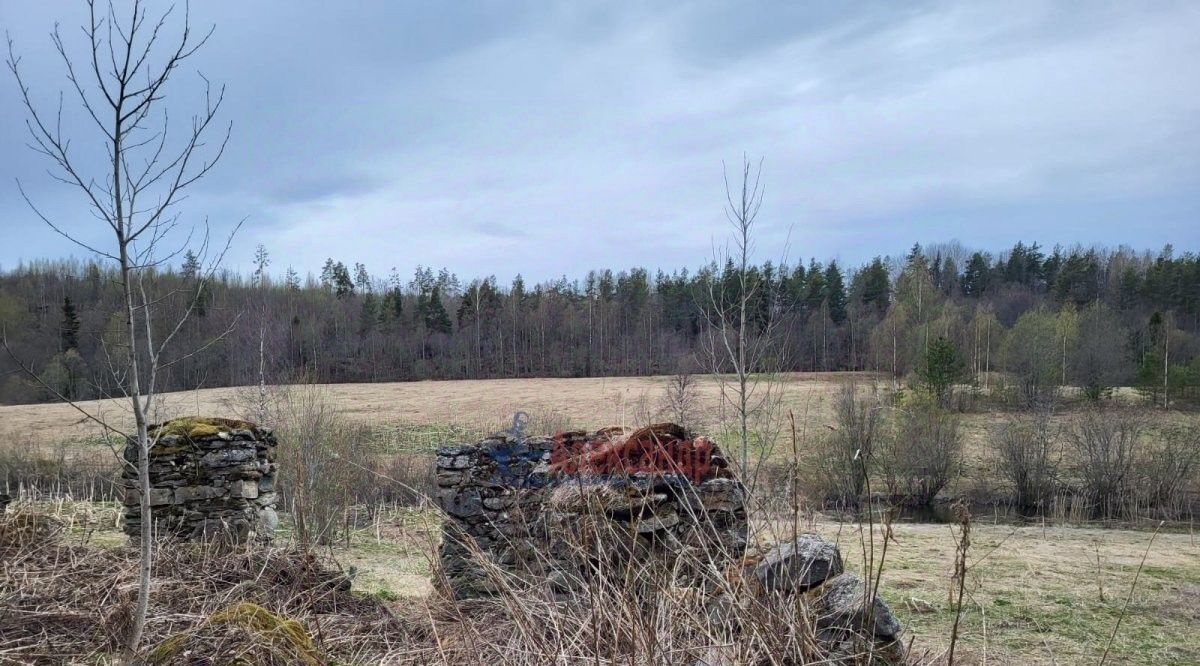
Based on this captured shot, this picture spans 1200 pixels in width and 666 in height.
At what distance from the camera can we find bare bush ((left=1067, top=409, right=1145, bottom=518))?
66.5 ft

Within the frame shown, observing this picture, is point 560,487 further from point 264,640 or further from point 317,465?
point 317,465

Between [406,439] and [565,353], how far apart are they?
32.0m

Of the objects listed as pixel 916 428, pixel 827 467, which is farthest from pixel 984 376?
pixel 827 467

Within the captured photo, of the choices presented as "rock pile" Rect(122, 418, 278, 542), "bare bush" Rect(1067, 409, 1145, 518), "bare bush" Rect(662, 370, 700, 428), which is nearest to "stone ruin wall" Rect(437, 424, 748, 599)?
"rock pile" Rect(122, 418, 278, 542)

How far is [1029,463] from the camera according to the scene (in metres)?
21.4

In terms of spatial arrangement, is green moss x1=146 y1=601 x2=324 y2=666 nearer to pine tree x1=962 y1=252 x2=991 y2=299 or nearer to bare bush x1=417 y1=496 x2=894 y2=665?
bare bush x1=417 y1=496 x2=894 y2=665

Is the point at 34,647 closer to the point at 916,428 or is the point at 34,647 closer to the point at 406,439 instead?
the point at 406,439

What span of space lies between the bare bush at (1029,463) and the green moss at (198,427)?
2188 centimetres

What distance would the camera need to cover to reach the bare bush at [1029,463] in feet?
69.9

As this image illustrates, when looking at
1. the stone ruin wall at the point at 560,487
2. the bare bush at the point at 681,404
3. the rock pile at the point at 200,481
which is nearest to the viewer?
the stone ruin wall at the point at 560,487

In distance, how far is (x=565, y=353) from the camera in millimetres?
56312

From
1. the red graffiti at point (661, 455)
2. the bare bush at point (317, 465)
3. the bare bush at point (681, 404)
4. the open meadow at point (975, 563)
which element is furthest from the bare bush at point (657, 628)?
the bare bush at point (681, 404)

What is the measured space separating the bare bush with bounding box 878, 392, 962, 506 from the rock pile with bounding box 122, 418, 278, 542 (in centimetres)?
1835

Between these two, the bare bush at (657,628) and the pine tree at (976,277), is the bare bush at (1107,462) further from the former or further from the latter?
the pine tree at (976,277)
